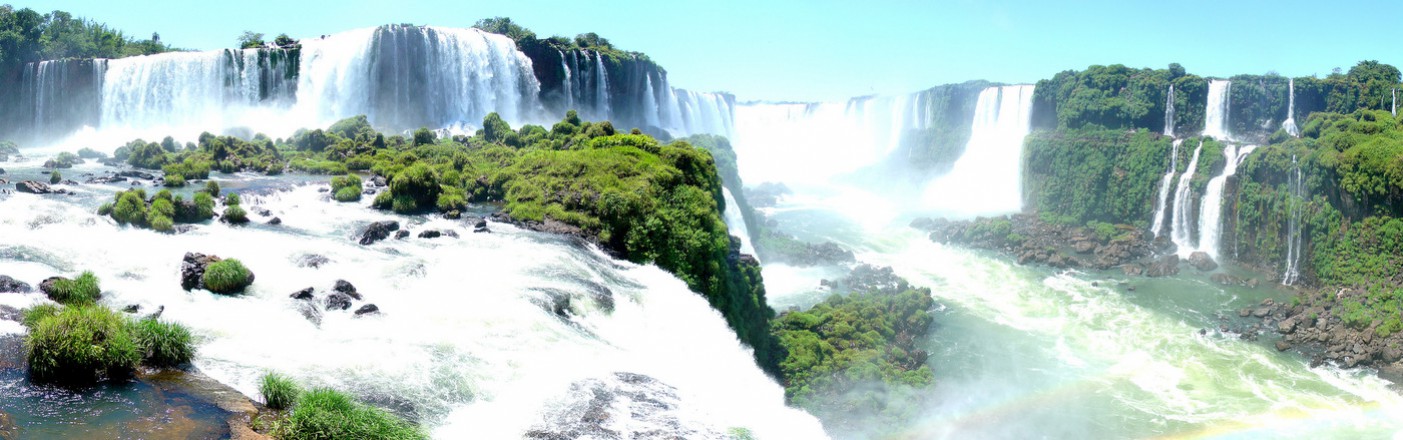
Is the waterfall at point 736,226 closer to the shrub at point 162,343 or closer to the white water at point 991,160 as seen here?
the shrub at point 162,343

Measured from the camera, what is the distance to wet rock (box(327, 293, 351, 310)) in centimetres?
1339

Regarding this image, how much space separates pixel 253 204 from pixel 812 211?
1902 inches

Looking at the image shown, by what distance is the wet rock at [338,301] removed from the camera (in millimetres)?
13391

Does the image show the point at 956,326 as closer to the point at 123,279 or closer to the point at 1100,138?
the point at 123,279

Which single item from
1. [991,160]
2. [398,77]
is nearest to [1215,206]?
[991,160]

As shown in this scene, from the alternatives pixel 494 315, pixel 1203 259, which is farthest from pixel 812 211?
pixel 494 315

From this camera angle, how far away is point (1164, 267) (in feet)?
138

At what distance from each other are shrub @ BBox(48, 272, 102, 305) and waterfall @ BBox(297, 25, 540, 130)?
44293mm

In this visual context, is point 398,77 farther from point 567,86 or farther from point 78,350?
point 78,350

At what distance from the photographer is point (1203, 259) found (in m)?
43.0

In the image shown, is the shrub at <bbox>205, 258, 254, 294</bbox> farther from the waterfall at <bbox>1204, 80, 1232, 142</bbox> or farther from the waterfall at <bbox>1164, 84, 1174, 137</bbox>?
the waterfall at <bbox>1204, 80, 1232, 142</bbox>

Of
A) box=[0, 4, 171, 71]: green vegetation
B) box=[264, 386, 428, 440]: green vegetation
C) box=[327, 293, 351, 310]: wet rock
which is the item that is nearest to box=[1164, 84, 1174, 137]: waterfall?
box=[327, 293, 351, 310]: wet rock

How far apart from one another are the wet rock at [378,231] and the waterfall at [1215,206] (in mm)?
45384

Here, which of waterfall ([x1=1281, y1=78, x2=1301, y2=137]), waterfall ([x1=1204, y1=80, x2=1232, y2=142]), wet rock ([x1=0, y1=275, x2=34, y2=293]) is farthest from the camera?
waterfall ([x1=1204, y1=80, x2=1232, y2=142])
